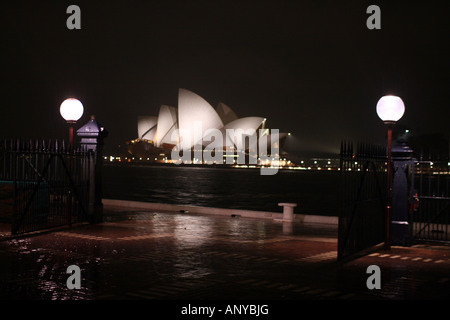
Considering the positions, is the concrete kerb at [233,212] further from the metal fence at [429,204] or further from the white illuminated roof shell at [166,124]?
the white illuminated roof shell at [166,124]

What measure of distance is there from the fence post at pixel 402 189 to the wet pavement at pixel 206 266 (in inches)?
14.6

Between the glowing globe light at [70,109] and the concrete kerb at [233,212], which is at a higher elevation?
the glowing globe light at [70,109]

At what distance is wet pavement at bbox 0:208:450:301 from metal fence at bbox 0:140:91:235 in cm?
66

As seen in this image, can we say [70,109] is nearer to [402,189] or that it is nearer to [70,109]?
[70,109]

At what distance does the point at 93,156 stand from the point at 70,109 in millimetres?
1192

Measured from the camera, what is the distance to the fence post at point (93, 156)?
1277 centimetres

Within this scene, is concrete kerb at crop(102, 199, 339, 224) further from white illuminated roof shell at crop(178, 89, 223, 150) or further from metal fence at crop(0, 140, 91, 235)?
white illuminated roof shell at crop(178, 89, 223, 150)

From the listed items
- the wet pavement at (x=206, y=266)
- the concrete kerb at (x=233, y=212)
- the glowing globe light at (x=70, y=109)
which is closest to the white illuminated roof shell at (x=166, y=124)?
the concrete kerb at (x=233, y=212)

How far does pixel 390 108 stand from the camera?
10062 millimetres

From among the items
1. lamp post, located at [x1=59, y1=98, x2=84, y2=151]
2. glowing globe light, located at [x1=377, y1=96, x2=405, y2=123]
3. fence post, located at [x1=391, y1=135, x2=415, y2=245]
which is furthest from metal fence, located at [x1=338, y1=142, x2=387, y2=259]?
lamp post, located at [x1=59, y1=98, x2=84, y2=151]

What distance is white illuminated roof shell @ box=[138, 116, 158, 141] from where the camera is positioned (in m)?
110

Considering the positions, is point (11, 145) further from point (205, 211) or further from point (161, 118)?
point (161, 118)

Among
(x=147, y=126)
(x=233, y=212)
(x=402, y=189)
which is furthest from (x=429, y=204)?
(x=147, y=126)
